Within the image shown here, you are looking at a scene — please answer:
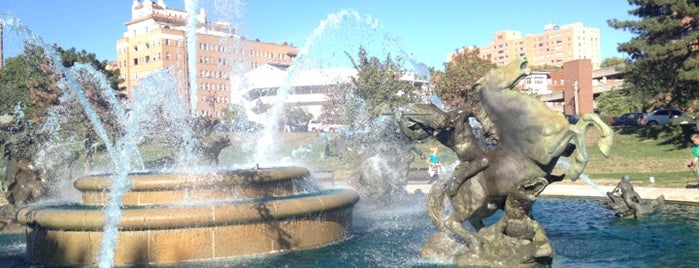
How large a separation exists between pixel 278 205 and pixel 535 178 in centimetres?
388

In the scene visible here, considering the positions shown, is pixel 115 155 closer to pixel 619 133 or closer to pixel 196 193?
pixel 196 193

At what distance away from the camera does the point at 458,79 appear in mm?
50656

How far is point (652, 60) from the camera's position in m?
33.2

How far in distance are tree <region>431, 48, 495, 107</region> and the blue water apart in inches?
1414

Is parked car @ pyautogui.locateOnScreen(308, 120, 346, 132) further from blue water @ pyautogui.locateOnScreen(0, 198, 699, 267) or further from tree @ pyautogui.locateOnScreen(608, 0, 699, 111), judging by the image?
blue water @ pyautogui.locateOnScreen(0, 198, 699, 267)

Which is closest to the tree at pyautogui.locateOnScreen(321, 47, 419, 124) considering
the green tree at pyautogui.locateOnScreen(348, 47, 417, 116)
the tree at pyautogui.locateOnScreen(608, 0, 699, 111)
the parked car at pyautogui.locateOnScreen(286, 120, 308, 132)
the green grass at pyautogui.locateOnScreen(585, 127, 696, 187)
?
the green tree at pyautogui.locateOnScreen(348, 47, 417, 116)

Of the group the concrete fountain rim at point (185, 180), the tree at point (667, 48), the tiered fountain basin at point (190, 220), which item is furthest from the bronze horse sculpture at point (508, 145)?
the tree at point (667, 48)

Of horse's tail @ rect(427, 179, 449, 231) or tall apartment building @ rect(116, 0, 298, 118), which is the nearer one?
horse's tail @ rect(427, 179, 449, 231)

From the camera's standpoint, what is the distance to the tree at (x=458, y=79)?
50469 mm

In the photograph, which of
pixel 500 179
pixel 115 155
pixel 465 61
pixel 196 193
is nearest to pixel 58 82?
pixel 465 61

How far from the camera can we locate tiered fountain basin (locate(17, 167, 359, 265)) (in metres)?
9.31

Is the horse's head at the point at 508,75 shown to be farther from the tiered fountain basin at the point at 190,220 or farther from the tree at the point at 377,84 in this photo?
the tree at the point at 377,84

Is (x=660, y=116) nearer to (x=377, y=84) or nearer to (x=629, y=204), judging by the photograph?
(x=377, y=84)

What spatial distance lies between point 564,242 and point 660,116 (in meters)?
40.2
